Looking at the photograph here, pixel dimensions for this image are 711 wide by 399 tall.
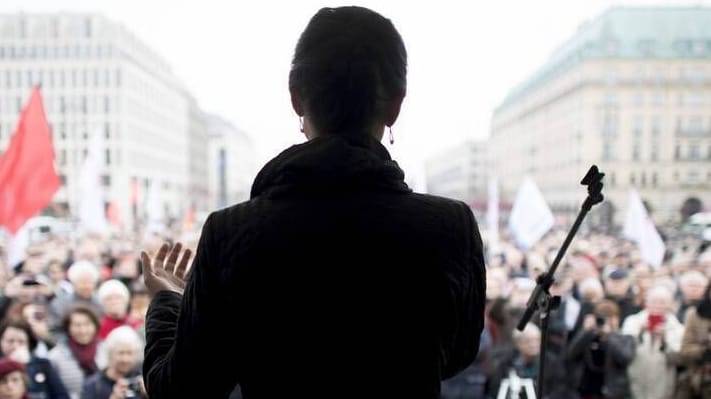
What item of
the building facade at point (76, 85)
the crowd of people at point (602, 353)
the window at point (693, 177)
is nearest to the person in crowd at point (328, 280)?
the crowd of people at point (602, 353)

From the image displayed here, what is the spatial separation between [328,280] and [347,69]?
15.0 inches

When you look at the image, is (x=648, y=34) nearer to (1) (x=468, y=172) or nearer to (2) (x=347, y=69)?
(1) (x=468, y=172)

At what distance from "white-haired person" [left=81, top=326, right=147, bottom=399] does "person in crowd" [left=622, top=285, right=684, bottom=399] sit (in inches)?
145

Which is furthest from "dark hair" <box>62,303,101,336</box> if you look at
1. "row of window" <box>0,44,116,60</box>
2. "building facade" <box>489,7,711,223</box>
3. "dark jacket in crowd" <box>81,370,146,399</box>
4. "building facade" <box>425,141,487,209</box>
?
"building facade" <box>425,141,487,209</box>

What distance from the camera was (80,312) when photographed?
17.8ft

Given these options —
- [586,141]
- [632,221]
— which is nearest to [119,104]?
[586,141]

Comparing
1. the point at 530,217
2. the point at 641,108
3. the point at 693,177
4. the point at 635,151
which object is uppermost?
the point at 641,108

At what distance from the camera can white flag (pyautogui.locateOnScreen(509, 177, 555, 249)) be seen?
1203cm

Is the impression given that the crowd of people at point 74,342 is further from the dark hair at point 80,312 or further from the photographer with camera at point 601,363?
the photographer with camera at point 601,363

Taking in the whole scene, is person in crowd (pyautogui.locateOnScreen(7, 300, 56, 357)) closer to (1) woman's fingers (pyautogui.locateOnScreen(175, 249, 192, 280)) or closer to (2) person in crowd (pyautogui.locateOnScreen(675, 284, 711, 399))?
(1) woman's fingers (pyautogui.locateOnScreen(175, 249, 192, 280))

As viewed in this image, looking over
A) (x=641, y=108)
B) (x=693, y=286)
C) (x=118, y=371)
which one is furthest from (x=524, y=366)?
(x=641, y=108)

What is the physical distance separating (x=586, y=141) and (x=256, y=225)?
73884mm

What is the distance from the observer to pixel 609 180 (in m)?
71.8

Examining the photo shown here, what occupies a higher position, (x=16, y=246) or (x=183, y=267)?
(x=183, y=267)
